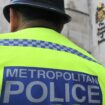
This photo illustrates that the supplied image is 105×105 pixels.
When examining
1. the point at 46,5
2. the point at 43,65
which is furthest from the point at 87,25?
the point at 43,65

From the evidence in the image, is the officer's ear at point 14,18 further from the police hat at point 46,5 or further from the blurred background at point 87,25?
the blurred background at point 87,25

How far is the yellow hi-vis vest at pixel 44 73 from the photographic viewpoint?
46.6 inches

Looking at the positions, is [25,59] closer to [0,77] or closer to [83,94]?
[0,77]

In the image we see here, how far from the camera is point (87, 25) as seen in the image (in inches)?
210

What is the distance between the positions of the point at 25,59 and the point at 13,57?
3cm

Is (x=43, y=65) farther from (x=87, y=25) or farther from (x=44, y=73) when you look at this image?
(x=87, y=25)

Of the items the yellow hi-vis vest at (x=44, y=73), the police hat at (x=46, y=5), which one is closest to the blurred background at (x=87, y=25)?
the police hat at (x=46, y=5)

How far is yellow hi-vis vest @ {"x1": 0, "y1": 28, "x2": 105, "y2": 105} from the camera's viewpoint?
1.18 metres

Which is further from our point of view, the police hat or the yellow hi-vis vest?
the police hat

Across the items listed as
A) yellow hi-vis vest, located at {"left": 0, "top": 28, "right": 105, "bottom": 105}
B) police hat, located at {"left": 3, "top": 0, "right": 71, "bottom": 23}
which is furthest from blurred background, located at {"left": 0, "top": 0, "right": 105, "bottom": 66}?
yellow hi-vis vest, located at {"left": 0, "top": 28, "right": 105, "bottom": 105}

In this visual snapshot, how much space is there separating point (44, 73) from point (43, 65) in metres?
0.02

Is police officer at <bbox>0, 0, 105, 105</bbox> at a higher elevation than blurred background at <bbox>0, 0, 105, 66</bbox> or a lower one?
lower

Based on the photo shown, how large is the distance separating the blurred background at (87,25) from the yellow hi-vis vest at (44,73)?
11.7 ft

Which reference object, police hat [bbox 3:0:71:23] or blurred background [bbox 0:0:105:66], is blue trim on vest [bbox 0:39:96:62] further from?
blurred background [bbox 0:0:105:66]
